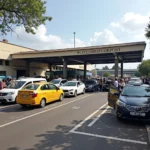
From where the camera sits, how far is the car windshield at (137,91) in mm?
9266

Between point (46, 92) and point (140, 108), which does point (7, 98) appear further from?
point (140, 108)

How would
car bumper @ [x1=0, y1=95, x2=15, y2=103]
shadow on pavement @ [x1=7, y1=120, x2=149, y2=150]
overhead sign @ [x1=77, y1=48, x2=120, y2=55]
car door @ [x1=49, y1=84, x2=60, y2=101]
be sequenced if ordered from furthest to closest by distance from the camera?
overhead sign @ [x1=77, y1=48, x2=120, y2=55], car door @ [x1=49, y1=84, x2=60, y2=101], car bumper @ [x1=0, y1=95, x2=15, y2=103], shadow on pavement @ [x1=7, y1=120, x2=149, y2=150]

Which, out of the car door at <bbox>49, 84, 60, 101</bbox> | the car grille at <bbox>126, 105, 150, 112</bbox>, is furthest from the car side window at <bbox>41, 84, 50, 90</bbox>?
the car grille at <bbox>126, 105, 150, 112</bbox>

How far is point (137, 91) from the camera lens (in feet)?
31.4

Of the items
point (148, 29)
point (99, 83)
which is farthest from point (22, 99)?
point (99, 83)

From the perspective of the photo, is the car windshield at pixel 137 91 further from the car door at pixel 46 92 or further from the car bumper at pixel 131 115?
the car door at pixel 46 92

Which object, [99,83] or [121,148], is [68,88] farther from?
[121,148]

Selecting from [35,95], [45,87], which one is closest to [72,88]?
[45,87]

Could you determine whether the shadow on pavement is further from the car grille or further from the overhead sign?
the overhead sign

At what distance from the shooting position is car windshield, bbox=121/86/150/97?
30.4 feet

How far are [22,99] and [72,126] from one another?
526cm

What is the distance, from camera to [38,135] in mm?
6508

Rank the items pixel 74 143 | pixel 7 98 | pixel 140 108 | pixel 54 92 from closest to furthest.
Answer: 1. pixel 74 143
2. pixel 140 108
3. pixel 7 98
4. pixel 54 92

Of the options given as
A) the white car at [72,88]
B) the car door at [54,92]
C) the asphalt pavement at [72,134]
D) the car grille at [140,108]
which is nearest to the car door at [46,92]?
the car door at [54,92]
